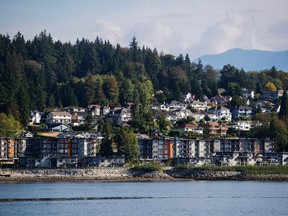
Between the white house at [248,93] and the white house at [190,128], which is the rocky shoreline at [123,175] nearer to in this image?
the white house at [190,128]

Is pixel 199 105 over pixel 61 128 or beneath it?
over

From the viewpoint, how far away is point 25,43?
397 ft

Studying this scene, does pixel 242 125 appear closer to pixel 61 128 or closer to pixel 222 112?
pixel 222 112

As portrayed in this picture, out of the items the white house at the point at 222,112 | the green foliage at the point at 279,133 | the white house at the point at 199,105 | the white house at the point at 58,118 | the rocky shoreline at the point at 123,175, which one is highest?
the white house at the point at 199,105

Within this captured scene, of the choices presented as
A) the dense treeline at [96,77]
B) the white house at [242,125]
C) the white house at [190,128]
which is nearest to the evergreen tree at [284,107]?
the white house at [242,125]

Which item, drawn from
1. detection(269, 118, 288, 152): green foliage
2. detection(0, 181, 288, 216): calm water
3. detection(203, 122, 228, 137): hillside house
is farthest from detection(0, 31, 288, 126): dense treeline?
detection(0, 181, 288, 216): calm water

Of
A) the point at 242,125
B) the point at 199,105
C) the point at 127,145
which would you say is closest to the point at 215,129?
the point at 242,125

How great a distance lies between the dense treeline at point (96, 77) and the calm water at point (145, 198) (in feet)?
93.8

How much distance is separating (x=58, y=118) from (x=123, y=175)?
26.5 meters

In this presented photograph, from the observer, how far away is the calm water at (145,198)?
45.3 meters

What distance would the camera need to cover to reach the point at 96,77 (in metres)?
113

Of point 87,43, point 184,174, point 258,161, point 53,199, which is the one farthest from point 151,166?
point 87,43

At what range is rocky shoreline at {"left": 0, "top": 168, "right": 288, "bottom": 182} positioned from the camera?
7262 centimetres

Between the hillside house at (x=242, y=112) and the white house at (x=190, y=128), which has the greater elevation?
the hillside house at (x=242, y=112)
